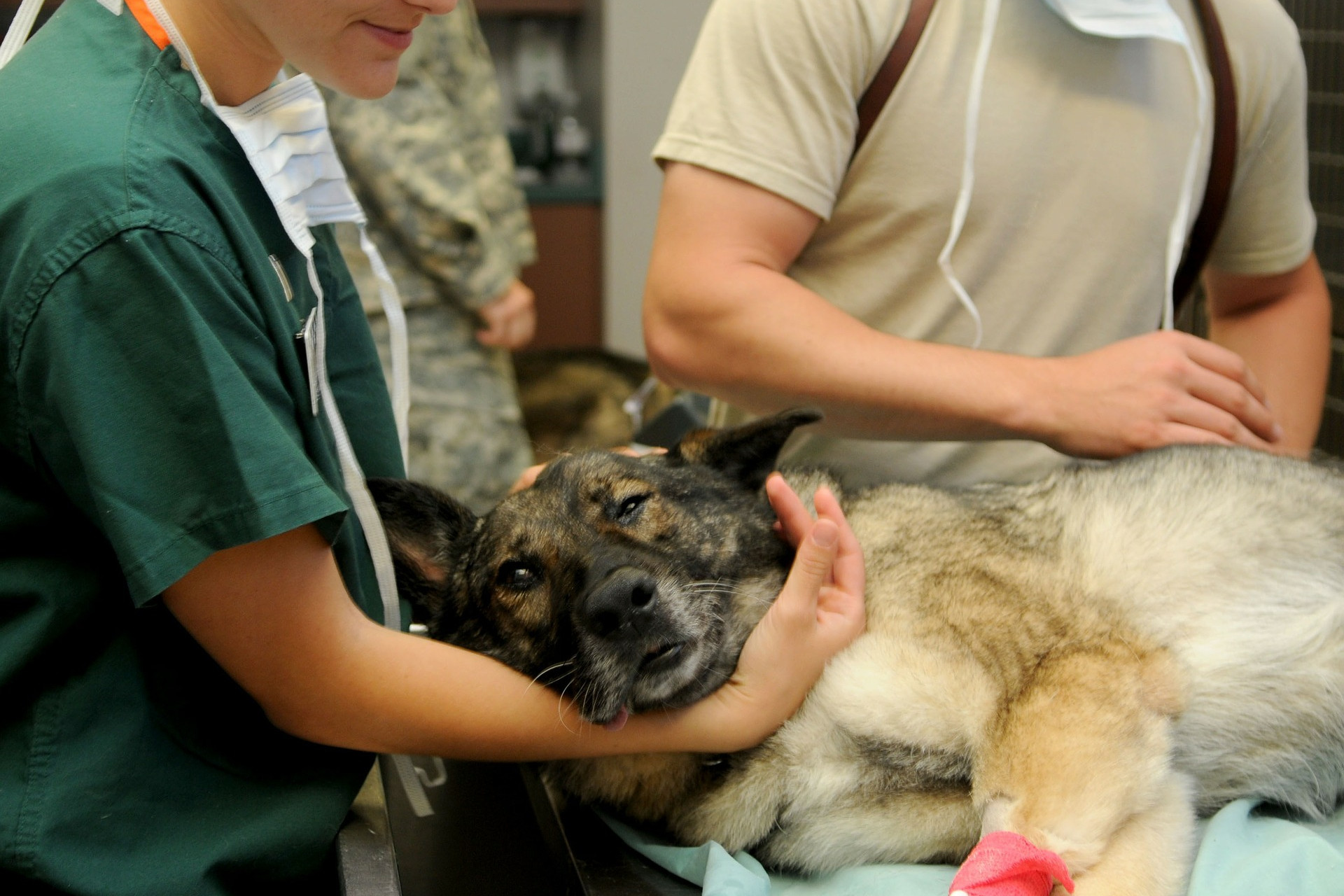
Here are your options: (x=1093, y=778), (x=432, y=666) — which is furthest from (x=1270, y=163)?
(x=432, y=666)

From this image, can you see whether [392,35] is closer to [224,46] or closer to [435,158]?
[224,46]

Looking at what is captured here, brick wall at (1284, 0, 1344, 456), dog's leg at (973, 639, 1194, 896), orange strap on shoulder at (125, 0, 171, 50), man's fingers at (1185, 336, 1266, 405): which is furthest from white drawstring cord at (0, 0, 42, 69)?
brick wall at (1284, 0, 1344, 456)

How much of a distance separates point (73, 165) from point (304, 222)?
0.37 m

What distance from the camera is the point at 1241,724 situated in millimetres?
1442

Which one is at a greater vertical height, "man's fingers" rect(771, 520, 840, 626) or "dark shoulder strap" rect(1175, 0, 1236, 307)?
"dark shoulder strap" rect(1175, 0, 1236, 307)

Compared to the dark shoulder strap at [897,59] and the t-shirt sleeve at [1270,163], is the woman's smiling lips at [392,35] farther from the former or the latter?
the t-shirt sleeve at [1270,163]

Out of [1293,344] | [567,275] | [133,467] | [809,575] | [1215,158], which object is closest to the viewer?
[133,467]

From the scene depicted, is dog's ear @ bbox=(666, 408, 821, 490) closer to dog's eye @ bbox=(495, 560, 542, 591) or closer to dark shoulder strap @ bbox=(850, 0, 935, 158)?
dog's eye @ bbox=(495, 560, 542, 591)

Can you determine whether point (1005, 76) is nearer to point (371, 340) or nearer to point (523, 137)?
point (371, 340)

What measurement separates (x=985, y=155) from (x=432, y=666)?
49.1 inches

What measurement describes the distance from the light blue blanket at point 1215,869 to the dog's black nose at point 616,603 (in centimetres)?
30

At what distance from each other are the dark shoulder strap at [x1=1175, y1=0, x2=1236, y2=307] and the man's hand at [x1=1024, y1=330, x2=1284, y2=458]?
0.40m

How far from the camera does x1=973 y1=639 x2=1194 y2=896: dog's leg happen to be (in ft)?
4.08

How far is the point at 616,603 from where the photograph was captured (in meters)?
1.40
